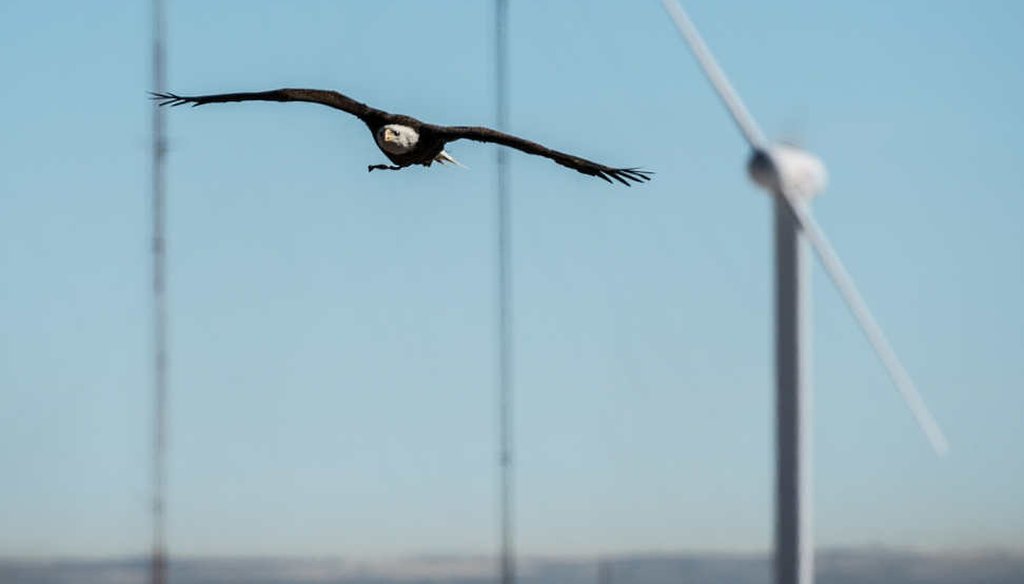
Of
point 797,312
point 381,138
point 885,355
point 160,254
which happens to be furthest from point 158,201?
point 885,355

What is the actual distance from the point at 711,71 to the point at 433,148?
11.9 ft

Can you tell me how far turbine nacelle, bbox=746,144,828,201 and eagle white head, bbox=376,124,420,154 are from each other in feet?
14.0

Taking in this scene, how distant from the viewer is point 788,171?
112 feet

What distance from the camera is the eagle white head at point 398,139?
117 feet

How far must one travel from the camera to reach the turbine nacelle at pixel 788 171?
34125mm

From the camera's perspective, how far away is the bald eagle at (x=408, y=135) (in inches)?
1409

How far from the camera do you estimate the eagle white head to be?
35.7 metres

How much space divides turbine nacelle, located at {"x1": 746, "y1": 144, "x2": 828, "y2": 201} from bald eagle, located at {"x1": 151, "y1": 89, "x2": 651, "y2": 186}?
5.19 feet

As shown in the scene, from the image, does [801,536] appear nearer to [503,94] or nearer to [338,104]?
[338,104]

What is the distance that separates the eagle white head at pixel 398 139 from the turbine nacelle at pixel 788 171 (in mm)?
4257

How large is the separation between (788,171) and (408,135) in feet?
16.0

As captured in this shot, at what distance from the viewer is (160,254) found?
149ft

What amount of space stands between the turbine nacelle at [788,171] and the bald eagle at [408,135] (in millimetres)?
1582

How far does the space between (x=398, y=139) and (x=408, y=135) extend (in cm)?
23
